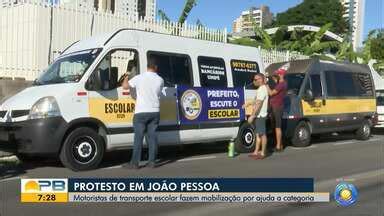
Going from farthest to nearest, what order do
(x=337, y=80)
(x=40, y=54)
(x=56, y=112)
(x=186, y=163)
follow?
(x=337, y=80)
(x=40, y=54)
(x=186, y=163)
(x=56, y=112)

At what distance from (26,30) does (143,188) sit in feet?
30.0

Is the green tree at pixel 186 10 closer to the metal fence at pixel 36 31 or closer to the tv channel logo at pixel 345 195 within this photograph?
the metal fence at pixel 36 31

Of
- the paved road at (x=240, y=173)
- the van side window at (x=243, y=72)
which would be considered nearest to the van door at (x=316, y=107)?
the paved road at (x=240, y=173)

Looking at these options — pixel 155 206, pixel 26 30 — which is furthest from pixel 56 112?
pixel 26 30

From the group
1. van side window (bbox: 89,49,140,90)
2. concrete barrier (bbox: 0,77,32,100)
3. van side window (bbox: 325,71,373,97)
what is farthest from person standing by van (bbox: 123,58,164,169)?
van side window (bbox: 325,71,373,97)

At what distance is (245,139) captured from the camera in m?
12.8

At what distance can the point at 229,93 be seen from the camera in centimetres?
1230

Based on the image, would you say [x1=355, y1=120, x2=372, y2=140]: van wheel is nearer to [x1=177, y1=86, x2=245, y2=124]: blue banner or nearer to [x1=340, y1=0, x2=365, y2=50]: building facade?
[x1=177, y1=86, x2=245, y2=124]: blue banner

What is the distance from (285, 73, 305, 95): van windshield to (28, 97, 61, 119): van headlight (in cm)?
735

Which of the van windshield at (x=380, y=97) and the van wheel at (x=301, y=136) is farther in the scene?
the van windshield at (x=380, y=97)

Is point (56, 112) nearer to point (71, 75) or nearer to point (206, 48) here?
point (71, 75)

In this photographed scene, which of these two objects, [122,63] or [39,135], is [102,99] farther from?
[39,135]

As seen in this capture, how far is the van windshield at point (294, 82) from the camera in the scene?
14.9 metres

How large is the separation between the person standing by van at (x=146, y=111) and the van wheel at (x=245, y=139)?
3104mm
